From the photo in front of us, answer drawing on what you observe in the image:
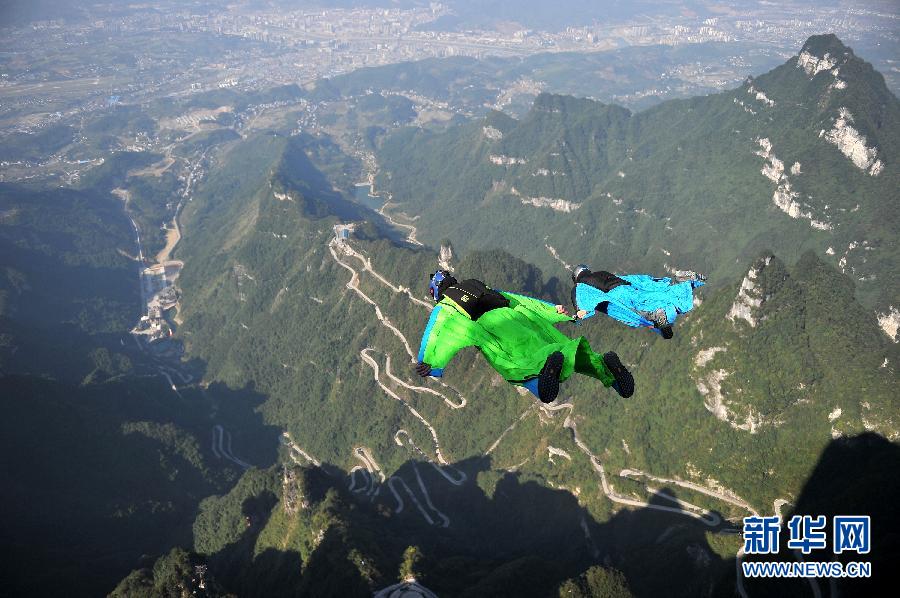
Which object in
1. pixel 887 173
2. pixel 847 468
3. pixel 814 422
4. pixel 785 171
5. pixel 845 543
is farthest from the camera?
pixel 785 171

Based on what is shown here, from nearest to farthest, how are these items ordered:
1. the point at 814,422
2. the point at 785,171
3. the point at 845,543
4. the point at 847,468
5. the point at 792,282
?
1. the point at 845,543
2. the point at 847,468
3. the point at 814,422
4. the point at 792,282
5. the point at 785,171

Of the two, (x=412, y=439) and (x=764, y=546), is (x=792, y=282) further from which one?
(x=412, y=439)

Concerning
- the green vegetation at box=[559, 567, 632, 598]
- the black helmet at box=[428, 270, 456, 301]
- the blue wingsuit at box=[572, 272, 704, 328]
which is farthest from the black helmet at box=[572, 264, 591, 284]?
the green vegetation at box=[559, 567, 632, 598]

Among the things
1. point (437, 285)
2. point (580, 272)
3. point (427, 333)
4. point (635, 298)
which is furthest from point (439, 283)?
point (635, 298)

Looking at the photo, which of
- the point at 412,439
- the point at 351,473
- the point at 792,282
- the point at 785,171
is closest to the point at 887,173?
the point at 785,171

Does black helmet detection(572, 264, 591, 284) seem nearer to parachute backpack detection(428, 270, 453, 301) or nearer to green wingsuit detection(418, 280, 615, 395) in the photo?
green wingsuit detection(418, 280, 615, 395)

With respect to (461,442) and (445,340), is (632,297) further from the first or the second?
(461,442)

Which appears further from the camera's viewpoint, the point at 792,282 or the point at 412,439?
the point at 412,439
